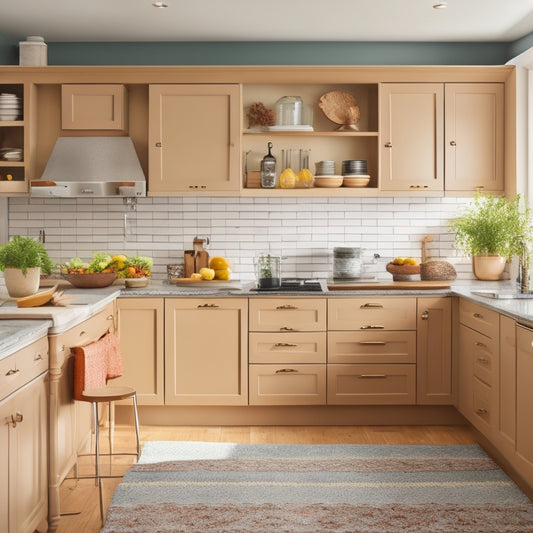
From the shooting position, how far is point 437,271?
5.21 metres

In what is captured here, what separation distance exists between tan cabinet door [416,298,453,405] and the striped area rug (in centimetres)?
50

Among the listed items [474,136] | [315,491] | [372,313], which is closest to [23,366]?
[315,491]

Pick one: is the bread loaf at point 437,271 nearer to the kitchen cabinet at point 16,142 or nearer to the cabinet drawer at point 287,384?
the cabinet drawer at point 287,384

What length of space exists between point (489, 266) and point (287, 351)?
5.48 ft

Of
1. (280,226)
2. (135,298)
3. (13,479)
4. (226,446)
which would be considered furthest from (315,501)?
(280,226)

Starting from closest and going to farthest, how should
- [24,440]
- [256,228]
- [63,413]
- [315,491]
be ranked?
[24,440]
[63,413]
[315,491]
[256,228]

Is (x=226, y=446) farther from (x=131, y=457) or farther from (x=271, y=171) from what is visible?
(x=271, y=171)

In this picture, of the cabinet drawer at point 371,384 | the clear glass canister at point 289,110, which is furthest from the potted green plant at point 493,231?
the clear glass canister at point 289,110

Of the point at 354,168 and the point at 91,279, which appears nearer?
the point at 91,279

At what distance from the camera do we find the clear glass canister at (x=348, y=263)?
5.37m

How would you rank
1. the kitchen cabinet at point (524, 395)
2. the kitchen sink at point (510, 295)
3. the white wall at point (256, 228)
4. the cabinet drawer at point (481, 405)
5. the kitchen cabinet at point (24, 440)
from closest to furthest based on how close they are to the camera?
the kitchen cabinet at point (24, 440)
the kitchen cabinet at point (524, 395)
the cabinet drawer at point (481, 405)
the kitchen sink at point (510, 295)
the white wall at point (256, 228)

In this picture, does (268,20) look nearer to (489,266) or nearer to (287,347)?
(287,347)

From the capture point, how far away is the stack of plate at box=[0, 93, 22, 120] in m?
5.24

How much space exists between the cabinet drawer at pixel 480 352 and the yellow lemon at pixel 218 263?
1687 millimetres
